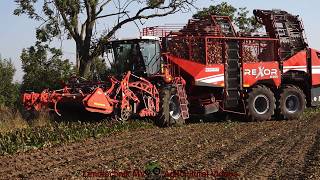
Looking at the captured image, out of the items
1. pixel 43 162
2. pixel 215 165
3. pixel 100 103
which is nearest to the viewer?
pixel 215 165

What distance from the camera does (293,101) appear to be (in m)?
16.5

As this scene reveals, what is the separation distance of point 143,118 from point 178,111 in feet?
3.02

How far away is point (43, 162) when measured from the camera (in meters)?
8.35

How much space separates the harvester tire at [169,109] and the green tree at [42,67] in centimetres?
981

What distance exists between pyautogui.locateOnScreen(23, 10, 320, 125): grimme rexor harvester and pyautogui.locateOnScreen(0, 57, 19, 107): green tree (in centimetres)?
1271

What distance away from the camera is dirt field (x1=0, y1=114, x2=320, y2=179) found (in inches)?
288

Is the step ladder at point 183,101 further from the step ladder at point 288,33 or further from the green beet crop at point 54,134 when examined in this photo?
the step ladder at point 288,33

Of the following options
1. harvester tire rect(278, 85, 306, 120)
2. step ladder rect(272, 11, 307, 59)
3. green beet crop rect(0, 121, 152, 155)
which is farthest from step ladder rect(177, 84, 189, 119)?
step ladder rect(272, 11, 307, 59)

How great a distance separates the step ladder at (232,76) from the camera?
49.7ft

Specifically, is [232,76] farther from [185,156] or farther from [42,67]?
[42,67]

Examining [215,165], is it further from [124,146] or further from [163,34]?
[163,34]

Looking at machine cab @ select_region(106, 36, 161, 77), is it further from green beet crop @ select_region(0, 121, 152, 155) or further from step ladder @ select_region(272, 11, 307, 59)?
step ladder @ select_region(272, 11, 307, 59)

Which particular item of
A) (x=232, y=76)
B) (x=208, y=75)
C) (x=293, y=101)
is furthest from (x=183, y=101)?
(x=293, y=101)

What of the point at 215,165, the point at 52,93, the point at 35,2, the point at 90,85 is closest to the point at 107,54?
the point at 90,85
